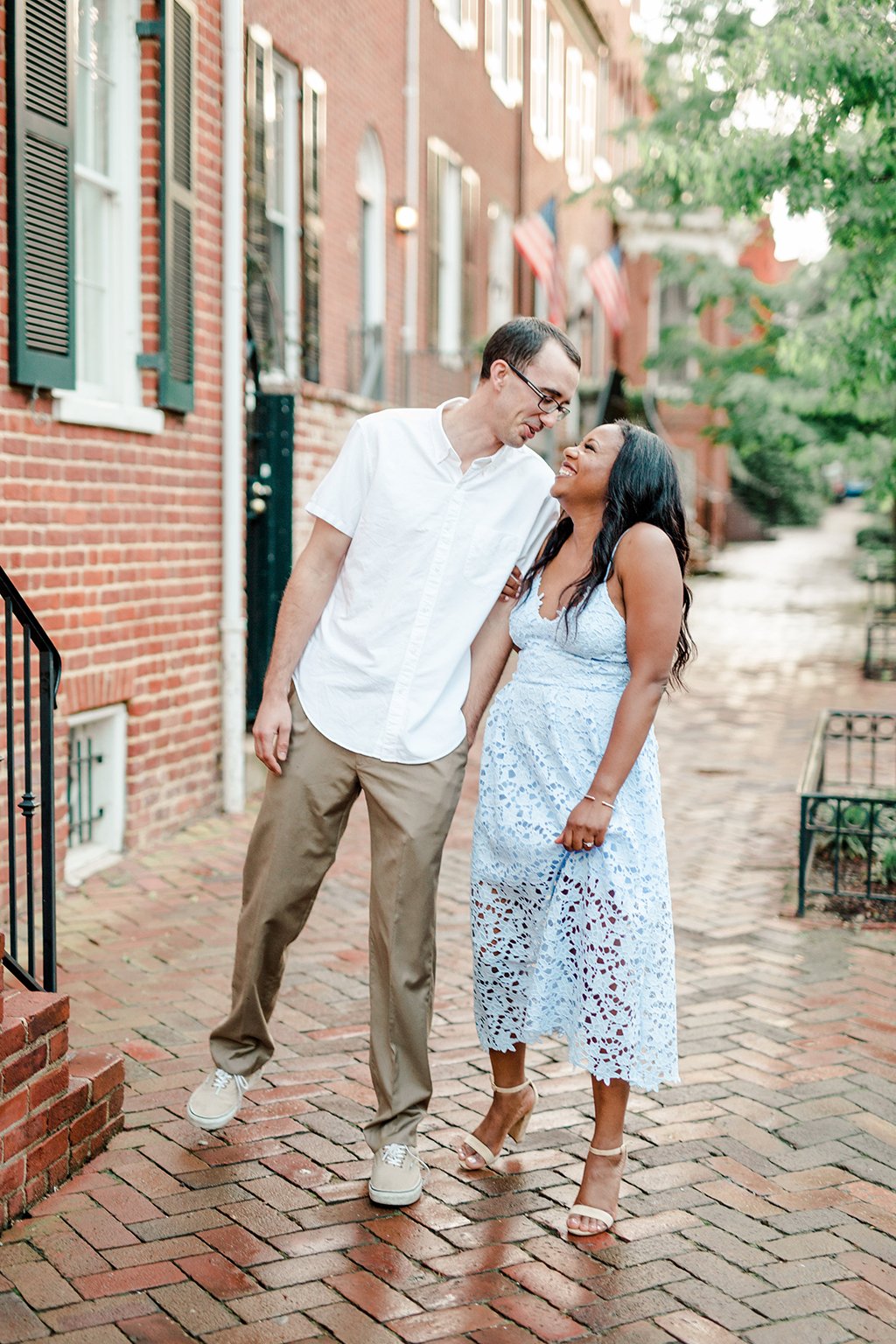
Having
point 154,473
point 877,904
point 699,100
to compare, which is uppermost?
point 699,100

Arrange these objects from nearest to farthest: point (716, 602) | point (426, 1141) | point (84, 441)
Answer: point (426, 1141) < point (84, 441) < point (716, 602)

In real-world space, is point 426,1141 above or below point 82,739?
below

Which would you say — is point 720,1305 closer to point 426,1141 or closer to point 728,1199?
point 728,1199

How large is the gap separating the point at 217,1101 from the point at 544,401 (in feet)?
6.11

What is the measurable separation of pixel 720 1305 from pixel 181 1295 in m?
1.07

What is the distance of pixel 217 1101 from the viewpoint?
11.9 ft

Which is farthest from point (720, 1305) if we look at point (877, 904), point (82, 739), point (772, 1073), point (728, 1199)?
point (82, 739)

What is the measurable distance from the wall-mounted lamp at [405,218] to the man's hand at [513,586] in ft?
29.2

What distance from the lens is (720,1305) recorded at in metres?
2.94

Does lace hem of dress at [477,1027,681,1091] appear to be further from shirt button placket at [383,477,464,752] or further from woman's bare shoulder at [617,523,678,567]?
woman's bare shoulder at [617,523,678,567]

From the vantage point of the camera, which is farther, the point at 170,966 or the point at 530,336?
the point at 170,966

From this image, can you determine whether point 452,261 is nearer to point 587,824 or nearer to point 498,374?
point 498,374

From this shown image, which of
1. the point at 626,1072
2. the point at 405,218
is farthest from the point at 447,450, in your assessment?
the point at 405,218

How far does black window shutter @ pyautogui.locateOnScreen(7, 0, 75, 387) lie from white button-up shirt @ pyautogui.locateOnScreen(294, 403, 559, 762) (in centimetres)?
234
